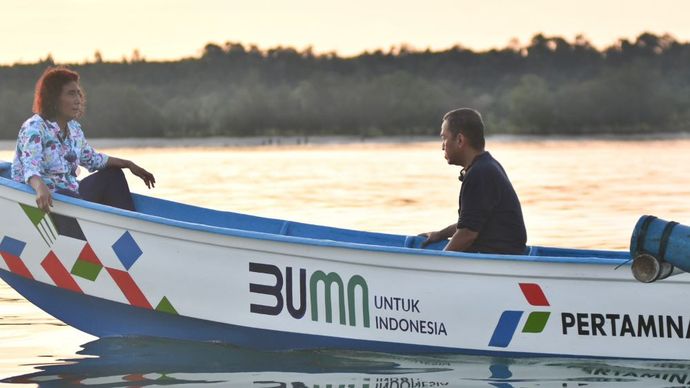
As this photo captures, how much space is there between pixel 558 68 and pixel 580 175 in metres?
113

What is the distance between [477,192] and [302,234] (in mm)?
2269

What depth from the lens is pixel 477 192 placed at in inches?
305

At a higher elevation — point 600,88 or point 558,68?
point 558,68

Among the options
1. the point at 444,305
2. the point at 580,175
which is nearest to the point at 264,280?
the point at 444,305

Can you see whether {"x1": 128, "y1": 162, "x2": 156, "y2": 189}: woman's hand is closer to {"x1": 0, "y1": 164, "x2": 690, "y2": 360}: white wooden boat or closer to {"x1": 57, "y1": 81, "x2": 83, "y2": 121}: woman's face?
{"x1": 57, "y1": 81, "x2": 83, "y2": 121}: woman's face

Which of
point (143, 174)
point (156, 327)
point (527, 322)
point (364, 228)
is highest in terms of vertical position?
point (364, 228)

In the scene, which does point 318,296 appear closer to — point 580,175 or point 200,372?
point 200,372

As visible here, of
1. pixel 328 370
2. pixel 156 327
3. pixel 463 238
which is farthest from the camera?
pixel 156 327

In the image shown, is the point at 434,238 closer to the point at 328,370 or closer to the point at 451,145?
the point at 451,145

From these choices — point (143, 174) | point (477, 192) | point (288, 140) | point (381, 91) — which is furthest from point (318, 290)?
point (381, 91)

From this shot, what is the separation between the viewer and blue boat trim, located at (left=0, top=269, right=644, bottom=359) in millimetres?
8117

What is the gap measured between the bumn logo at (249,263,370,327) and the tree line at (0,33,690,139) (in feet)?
328

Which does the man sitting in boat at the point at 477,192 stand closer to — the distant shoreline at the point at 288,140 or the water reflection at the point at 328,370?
the water reflection at the point at 328,370

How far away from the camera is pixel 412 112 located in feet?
403
